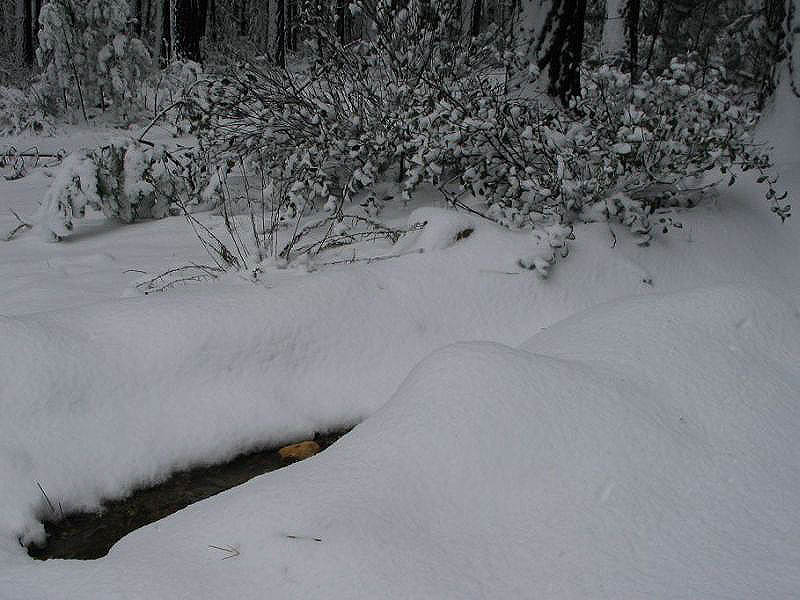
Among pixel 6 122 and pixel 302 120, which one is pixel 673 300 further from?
pixel 6 122

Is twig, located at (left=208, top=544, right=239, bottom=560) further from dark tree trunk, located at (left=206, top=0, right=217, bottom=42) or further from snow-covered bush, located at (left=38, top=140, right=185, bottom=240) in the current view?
dark tree trunk, located at (left=206, top=0, right=217, bottom=42)

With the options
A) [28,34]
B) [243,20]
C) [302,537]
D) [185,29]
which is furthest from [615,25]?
[243,20]

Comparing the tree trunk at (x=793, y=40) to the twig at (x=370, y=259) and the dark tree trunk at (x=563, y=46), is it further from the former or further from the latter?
the twig at (x=370, y=259)

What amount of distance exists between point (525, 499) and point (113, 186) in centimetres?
360

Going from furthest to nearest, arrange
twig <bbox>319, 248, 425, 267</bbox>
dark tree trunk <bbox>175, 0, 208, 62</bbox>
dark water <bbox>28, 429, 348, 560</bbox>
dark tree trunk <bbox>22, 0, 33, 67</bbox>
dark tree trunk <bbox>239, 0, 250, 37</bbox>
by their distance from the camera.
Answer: dark tree trunk <bbox>239, 0, 250, 37</bbox>
dark tree trunk <bbox>22, 0, 33, 67</bbox>
dark tree trunk <bbox>175, 0, 208, 62</bbox>
twig <bbox>319, 248, 425, 267</bbox>
dark water <bbox>28, 429, 348, 560</bbox>

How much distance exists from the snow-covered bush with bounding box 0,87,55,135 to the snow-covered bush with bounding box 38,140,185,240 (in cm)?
492

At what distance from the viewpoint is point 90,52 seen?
30.1 feet

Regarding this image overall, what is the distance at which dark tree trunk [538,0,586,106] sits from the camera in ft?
15.4

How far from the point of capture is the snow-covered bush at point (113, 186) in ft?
13.4

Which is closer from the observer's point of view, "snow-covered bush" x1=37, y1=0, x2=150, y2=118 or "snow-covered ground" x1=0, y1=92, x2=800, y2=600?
"snow-covered ground" x1=0, y1=92, x2=800, y2=600

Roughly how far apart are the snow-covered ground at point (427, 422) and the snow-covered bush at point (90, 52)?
658 cm

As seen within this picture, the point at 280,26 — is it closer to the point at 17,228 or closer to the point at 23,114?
the point at 23,114

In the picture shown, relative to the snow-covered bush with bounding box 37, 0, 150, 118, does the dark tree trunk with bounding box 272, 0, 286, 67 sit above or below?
above

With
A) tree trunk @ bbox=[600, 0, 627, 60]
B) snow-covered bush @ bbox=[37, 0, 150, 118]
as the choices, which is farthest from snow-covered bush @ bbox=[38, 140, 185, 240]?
tree trunk @ bbox=[600, 0, 627, 60]
